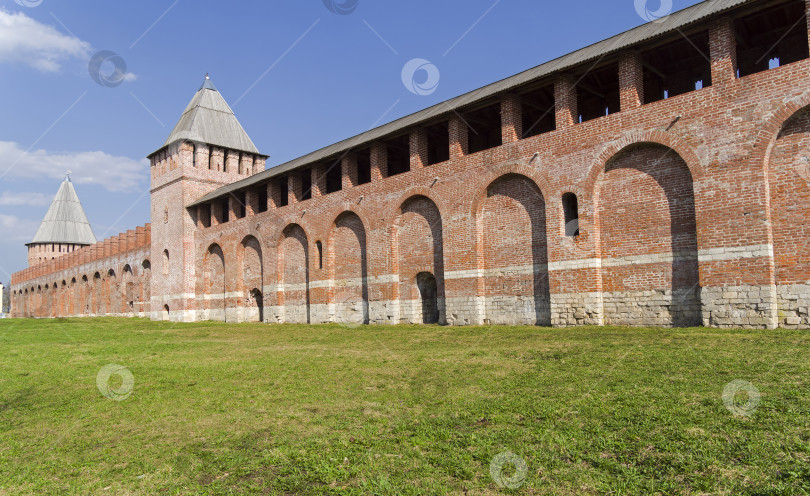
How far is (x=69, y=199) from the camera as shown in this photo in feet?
205

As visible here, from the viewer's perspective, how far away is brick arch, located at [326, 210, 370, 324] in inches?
796

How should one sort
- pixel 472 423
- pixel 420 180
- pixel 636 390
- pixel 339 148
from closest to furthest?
pixel 472 423 → pixel 636 390 → pixel 420 180 → pixel 339 148

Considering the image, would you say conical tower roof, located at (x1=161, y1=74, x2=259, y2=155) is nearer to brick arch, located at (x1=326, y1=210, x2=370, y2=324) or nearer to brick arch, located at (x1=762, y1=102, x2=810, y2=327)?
brick arch, located at (x1=326, y1=210, x2=370, y2=324)

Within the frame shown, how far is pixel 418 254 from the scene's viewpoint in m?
18.1

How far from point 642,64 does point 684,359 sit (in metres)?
8.86

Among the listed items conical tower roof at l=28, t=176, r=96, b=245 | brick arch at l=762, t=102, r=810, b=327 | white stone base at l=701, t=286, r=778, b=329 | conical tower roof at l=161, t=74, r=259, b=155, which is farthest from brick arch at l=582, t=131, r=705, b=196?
conical tower roof at l=28, t=176, r=96, b=245

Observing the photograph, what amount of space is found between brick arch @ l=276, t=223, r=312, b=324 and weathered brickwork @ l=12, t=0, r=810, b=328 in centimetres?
9

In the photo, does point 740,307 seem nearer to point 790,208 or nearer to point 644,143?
point 790,208

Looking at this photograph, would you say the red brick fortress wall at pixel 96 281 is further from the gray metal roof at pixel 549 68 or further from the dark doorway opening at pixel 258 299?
the gray metal roof at pixel 549 68

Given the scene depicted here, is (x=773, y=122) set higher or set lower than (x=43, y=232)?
lower

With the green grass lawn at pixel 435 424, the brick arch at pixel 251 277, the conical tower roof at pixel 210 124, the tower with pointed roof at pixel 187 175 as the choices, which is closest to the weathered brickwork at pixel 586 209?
the brick arch at pixel 251 277

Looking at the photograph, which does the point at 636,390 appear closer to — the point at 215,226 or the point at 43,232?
the point at 215,226

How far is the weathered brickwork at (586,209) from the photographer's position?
1084cm

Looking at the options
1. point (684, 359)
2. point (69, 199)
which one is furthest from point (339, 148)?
point (69, 199)
